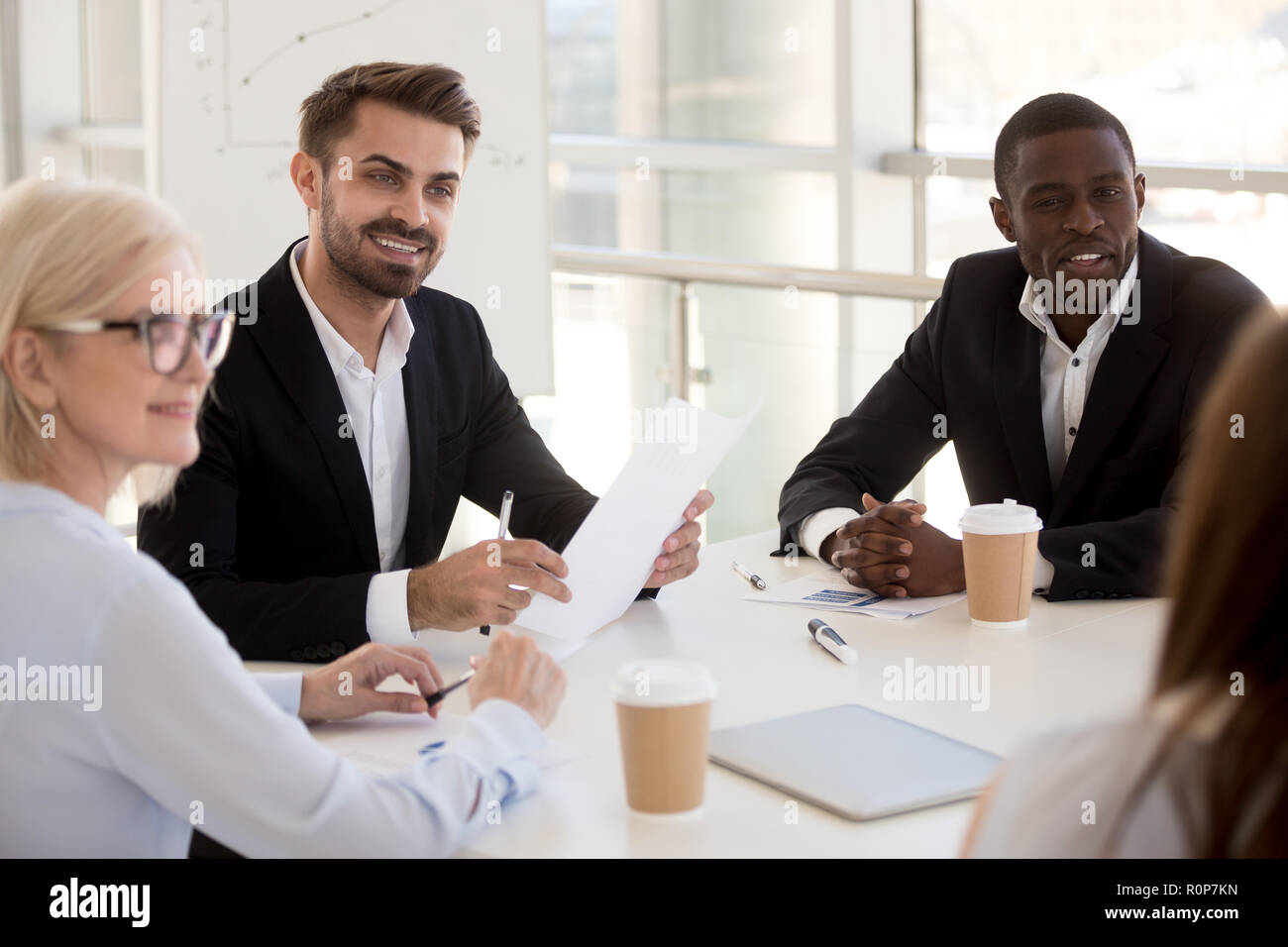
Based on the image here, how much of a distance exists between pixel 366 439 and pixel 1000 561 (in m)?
0.95

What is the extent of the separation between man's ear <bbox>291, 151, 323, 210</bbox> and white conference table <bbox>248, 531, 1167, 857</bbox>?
2.72 feet

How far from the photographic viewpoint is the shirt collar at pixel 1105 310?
2.32m

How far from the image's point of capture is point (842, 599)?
198 centimetres

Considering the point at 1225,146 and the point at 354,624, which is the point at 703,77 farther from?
the point at 354,624

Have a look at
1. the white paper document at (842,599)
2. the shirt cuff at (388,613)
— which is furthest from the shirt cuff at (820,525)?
the shirt cuff at (388,613)

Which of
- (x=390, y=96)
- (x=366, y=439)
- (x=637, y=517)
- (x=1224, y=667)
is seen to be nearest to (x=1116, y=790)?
(x=1224, y=667)

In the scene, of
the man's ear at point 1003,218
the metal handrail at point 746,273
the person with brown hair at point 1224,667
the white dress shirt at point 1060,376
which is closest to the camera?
the person with brown hair at point 1224,667

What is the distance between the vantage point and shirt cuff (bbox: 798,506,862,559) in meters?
2.20

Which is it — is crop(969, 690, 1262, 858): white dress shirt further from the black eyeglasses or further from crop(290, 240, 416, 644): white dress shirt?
crop(290, 240, 416, 644): white dress shirt

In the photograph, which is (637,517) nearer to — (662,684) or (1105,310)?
(662,684)

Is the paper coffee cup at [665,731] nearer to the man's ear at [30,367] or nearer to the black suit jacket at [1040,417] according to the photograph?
the man's ear at [30,367]

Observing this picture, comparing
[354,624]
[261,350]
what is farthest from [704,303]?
[354,624]

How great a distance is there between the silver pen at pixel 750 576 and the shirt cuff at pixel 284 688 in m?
0.75

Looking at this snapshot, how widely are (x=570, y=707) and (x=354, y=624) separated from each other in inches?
14.2
